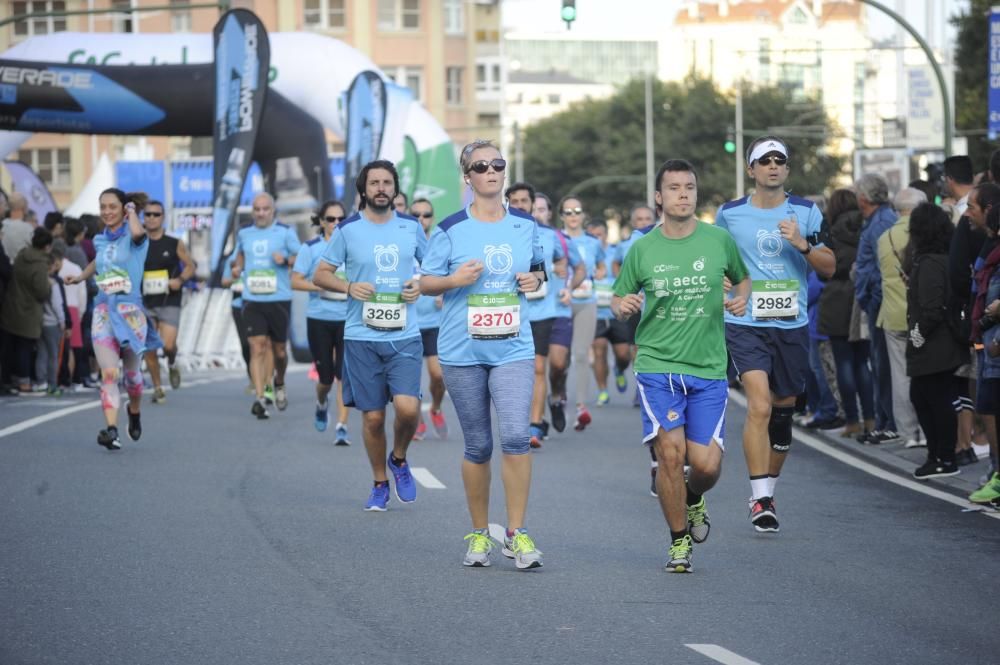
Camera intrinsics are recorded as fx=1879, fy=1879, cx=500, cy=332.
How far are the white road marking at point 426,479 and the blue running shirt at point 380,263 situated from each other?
1.59 metres

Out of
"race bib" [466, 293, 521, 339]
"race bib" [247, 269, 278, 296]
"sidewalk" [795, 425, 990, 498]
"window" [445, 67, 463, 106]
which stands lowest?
"sidewalk" [795, 425, 990, 498]

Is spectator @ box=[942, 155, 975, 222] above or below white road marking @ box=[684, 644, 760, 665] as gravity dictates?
above

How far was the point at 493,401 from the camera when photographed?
29.5 feet

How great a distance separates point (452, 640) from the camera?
711 cm

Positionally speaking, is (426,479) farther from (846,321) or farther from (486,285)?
(846,321)

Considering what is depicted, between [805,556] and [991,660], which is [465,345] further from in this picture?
[991,660]

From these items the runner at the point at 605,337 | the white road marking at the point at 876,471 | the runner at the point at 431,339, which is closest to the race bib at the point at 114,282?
the runner at the point at 431,339

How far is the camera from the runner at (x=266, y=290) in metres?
18.4

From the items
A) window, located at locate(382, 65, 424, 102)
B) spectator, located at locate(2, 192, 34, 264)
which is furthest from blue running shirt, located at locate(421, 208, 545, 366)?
window, located at locate(382, 65, 424, 102)

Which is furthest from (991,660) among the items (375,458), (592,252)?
(592,252)

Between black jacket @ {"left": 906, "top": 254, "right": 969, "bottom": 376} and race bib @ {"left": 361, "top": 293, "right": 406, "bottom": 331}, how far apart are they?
404cm

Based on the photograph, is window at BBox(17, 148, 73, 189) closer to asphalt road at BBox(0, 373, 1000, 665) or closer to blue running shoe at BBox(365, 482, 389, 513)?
asphalt road at BBox(0, 373, 1000, 665)

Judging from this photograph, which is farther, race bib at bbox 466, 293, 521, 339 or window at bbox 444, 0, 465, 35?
window at bbox 444, 0, 465, 35

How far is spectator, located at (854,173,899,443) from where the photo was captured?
15180mm
